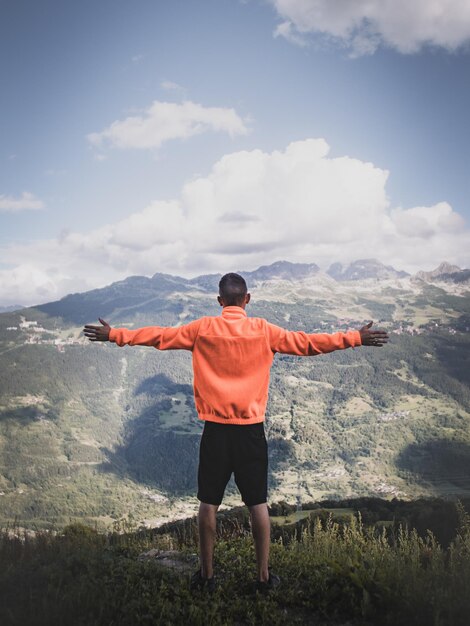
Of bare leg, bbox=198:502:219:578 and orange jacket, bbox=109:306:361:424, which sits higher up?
orange jacket, bbox=109:306:361:424

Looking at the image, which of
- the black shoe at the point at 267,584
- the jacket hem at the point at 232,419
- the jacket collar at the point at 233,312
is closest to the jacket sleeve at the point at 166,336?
the jacket collar at the point at 233,312

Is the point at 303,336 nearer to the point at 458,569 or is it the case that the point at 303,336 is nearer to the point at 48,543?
the point at 458,569

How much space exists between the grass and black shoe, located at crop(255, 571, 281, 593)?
0.10 m

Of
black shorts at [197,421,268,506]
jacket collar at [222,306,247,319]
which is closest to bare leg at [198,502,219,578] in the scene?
black shorts at [197,421,268,506]

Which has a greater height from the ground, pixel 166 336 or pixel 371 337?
pixel 166 336

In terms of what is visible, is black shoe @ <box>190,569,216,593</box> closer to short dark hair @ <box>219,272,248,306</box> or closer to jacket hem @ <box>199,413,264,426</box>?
jacket hem @ <box>199,413,264,426</box>

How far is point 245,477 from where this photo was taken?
4.55 m

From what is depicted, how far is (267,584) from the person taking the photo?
15.2ft

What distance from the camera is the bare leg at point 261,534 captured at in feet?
15.1

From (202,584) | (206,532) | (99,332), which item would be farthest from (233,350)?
(202,584)

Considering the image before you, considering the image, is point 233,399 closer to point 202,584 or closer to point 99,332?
point 99,332

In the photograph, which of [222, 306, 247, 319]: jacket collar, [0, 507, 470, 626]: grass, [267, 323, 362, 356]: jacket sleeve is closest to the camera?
[0, 507, 470, 626]: grass

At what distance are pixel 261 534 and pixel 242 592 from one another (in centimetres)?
65

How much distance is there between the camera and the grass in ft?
12.8
